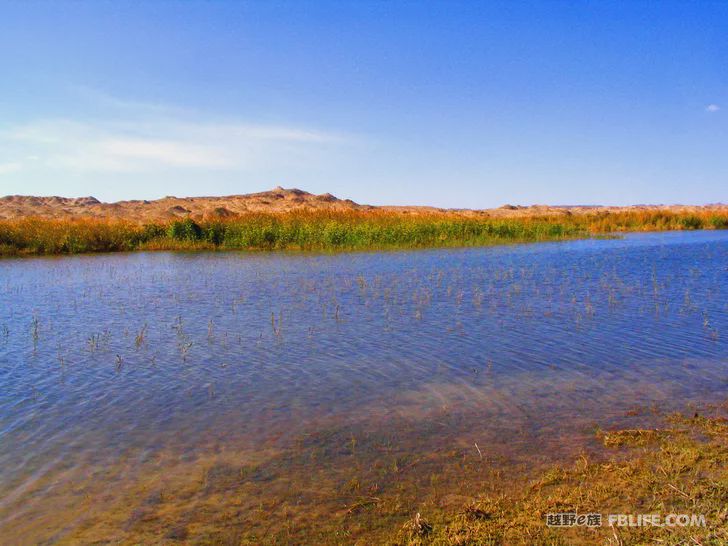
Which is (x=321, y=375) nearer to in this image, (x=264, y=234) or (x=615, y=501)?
(x=615, y=501)

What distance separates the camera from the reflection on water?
17.5ft

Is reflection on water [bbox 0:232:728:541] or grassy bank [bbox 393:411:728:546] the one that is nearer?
grassy bank [bbox 393:411:728:546]

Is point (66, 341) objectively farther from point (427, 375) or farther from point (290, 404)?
point (427, 375)

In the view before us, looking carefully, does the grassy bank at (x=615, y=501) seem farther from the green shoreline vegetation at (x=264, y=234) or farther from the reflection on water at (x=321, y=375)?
the green shoreline vegetation at (x=264, y=234)

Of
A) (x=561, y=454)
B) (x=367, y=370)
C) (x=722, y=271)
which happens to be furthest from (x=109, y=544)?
(x=722, y=271)

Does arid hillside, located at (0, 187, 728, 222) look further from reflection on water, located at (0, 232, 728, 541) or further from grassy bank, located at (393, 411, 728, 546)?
grassy bank, located at (393, 411, 728, 546)

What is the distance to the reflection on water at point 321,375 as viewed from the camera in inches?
210

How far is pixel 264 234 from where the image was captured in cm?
2928

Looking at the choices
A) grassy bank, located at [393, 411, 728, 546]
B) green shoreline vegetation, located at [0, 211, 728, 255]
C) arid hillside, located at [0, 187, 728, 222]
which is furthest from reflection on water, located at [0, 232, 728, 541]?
arid hillside, located at [0, 187, 728, 222]

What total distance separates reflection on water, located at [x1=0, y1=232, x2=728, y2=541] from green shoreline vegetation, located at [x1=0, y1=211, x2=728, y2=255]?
13.0 metres

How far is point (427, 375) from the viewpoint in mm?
7812

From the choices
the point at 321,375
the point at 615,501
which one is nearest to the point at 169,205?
the point at 321,375

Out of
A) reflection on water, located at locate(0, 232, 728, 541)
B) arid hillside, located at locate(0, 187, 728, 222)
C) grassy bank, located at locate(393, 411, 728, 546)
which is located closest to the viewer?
grassy bank, located at locate(393, 411, 728, 546)

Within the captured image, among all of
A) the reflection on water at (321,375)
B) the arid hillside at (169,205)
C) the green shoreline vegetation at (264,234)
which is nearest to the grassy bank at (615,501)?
the reflection on water at (321,375)
